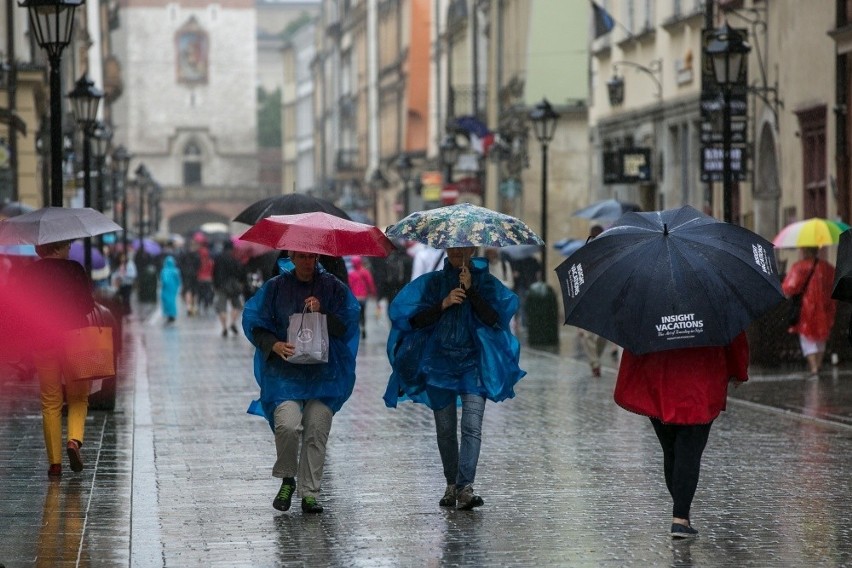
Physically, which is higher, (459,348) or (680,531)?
(459,348)

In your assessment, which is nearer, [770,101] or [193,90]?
[770,101]

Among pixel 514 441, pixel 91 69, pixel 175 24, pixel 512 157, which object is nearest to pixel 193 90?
pixel 175 24

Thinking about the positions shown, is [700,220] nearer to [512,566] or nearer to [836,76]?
[512,566]

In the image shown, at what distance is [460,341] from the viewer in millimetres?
11109

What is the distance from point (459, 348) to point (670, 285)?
→ 1.89m

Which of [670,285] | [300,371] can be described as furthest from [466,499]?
[670,285]

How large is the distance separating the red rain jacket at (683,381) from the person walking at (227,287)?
76.2 feet

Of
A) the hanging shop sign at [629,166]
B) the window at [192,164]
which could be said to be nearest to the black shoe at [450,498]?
the hanging shop sign at [629,166]

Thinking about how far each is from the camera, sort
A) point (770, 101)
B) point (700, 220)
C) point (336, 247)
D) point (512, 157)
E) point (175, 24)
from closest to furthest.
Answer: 1. point (700, 220)
2. point (336, 247)
3. point (770, 101)
4. point (512, 157)
5. point (175, 24)

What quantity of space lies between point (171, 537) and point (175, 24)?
113 meters

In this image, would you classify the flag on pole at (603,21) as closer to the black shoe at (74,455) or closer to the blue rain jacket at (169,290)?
the blue rain jacket at (169,290)

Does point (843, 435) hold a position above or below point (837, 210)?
below

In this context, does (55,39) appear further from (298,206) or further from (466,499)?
(466,499)

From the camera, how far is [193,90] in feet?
404
